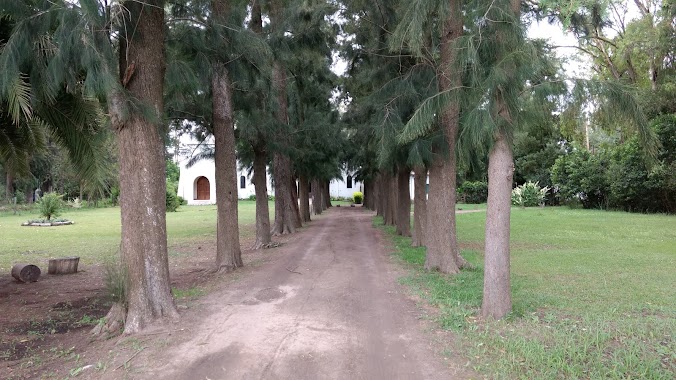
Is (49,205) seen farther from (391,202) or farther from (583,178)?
(583,178)

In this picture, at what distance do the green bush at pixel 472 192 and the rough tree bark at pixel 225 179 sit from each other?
140 feet

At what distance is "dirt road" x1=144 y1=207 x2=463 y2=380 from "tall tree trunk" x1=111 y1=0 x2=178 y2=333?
84cm

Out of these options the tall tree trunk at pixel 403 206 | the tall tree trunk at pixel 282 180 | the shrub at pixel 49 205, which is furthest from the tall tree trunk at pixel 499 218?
the shrub at pixel 49 205

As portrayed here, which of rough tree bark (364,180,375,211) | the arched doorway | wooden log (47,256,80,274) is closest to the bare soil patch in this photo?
wooden log (47,256,80,274)

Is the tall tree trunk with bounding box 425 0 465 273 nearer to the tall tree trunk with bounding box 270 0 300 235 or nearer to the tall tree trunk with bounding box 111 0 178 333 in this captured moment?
the tall tree trunk with bounding box 111 0 178 333

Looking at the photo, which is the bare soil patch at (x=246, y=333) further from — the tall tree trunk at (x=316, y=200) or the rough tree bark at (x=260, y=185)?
the tall tree trunk at (x=316, y=200)

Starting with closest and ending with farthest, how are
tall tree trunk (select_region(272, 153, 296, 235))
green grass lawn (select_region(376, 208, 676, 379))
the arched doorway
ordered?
green grass lawn (select_region(376, 208, 676, 379)) → tall tree trunk (select_region(272, 153, 296, 235)) → the arched doorway

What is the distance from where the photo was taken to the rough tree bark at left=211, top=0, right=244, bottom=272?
410 inches

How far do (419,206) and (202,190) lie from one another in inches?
1869

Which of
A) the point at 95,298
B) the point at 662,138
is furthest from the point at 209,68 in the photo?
the point at 662,138

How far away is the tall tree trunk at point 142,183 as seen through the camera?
19.9 feet

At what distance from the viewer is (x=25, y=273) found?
9695mm

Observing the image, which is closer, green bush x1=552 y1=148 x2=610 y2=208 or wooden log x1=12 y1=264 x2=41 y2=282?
wooden log x1=12 y1=264 x2=41 y2=282

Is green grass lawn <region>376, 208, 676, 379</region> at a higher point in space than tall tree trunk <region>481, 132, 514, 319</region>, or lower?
lower
